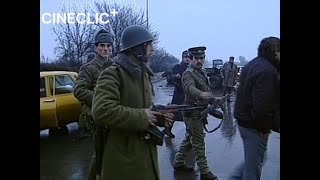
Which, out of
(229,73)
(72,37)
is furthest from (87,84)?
(229,73)

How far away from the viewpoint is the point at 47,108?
364 cm

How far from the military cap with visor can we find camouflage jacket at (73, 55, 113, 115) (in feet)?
1.68

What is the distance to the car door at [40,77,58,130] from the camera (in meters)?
3.33

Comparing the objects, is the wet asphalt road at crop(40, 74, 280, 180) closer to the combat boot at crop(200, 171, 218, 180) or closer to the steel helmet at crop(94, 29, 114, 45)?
the combat boot at crop(200, 171, 218, 180)

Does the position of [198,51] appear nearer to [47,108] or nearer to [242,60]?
[242,60]

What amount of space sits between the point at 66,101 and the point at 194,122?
0.97m

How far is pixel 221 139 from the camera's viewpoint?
383cm

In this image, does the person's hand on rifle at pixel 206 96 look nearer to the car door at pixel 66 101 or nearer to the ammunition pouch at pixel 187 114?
the ammunition pouch at pixel 187 114
